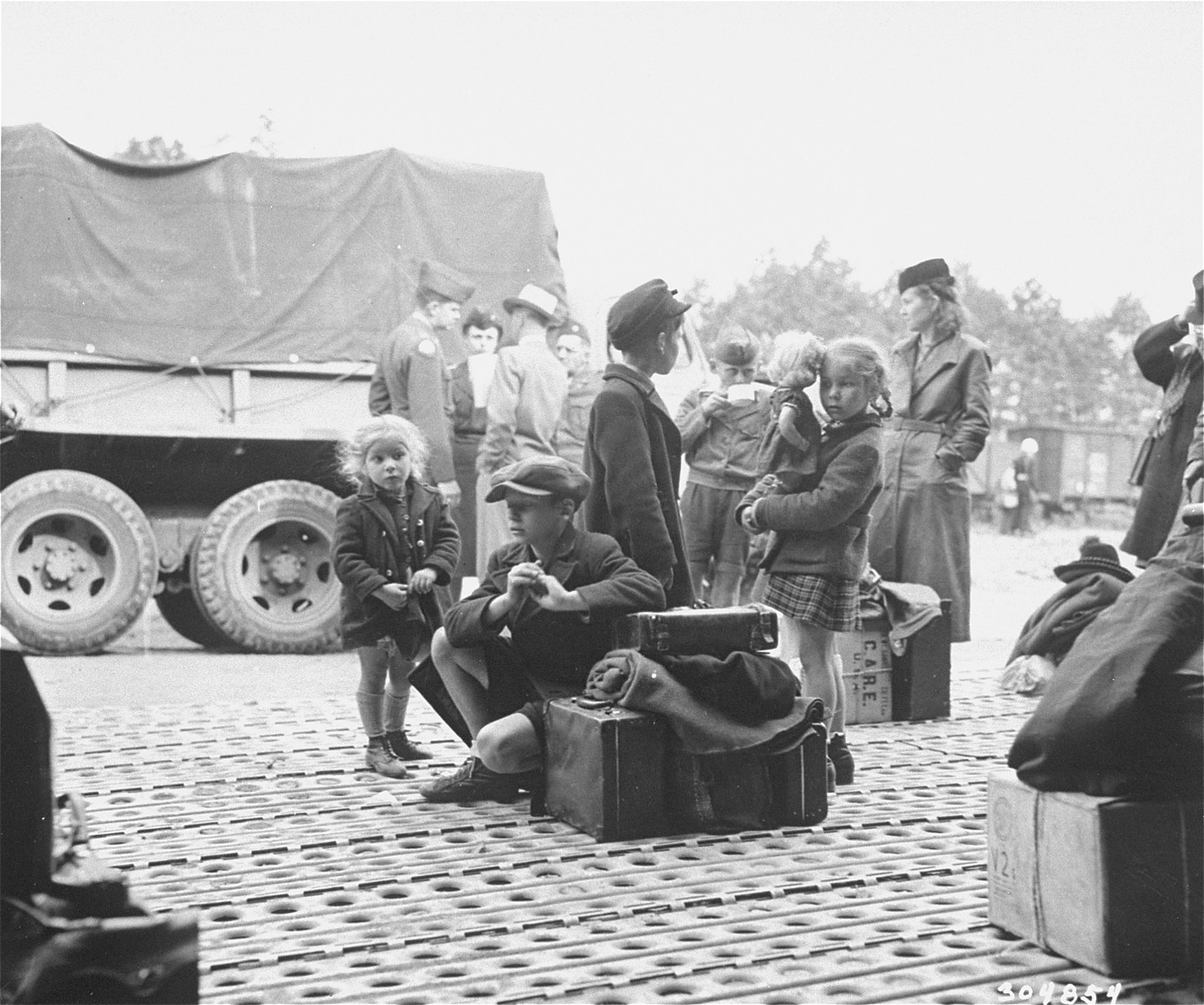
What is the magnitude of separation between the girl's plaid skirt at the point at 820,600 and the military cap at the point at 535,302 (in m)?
4.33

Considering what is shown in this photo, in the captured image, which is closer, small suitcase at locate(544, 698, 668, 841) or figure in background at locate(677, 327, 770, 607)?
small suitcase at locate(544, 698, 668, 841)

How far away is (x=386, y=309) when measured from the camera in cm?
990

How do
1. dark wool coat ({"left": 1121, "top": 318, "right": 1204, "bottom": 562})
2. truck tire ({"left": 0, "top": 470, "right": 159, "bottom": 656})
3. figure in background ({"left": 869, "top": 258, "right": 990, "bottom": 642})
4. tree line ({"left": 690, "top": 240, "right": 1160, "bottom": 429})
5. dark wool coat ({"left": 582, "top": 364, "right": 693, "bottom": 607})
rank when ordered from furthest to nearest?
tree line ({"left": 690, "top": 240, "right": 1160, "bottom": 429}), truck tire ({"left": 0, "top": 470, "right": 159, "bottom": 656}), figure in background ({"left": 869, "top": 258, "right": 990, "bottom": 642}), dark wool coat ({"left": 1121, "top": 318, "right": 1204, "bottom": 562}), dark wool coat ({"left": 582, "top": 364, "right": 693, "bottom": 607})

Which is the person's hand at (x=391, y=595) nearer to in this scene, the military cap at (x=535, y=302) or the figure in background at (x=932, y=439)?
the figure in background at (x=932, y=439)

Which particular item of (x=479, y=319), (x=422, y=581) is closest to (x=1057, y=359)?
(x=479, y=319)

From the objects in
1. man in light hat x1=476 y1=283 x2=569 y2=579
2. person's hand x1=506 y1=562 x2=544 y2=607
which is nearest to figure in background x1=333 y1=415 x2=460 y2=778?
person's hand x1=506 y1=562 x2=544 y2=607

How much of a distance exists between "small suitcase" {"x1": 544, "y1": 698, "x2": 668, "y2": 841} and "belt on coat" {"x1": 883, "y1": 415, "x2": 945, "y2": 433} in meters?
3.66

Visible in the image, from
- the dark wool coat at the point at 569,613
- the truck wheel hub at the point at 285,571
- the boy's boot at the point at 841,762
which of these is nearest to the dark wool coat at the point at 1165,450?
the boy's boot at the point at 841,762

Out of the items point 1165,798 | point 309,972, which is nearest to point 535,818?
point 309,972

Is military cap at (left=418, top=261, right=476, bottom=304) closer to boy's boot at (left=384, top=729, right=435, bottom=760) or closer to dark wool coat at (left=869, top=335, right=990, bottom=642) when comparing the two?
dark wool coat at (left=869, top=335, right=990, bottom=642)

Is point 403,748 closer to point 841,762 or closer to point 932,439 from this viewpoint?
point 841,762

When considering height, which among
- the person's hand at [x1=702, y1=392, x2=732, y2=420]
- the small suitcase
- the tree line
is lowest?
the small suitcase

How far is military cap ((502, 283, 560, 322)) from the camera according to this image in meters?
9.35

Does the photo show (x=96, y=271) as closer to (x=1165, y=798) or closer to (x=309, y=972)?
(x=309, y=972)
